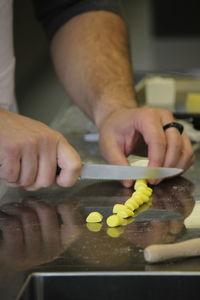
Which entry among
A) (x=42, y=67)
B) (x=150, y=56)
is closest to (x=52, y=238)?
(x=42, y=67)

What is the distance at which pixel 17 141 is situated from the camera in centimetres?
118

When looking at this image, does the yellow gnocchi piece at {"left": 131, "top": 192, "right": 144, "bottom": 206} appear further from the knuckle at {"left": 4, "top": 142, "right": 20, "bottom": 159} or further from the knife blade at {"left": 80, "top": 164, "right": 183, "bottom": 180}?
the knuckle at {"left": 4, "top": 142, "right": 20, "bottom": 159}

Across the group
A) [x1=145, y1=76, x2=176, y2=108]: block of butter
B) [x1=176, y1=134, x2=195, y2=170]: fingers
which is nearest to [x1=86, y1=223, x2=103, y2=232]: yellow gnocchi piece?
[x1=176, y1=134, x2=195, y2=170]: fingers

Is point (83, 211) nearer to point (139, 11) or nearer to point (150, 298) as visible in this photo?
point (150, 298)

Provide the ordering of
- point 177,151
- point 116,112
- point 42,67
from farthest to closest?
point 42,67 < point 116,112 < point 177,151

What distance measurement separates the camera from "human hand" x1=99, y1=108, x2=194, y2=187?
1.39 m

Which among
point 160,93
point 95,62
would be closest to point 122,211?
point 95,62

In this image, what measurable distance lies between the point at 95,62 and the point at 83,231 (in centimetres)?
70

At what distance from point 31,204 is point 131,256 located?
1.04 ft

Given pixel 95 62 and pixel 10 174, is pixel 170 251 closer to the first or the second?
pixel 10 174

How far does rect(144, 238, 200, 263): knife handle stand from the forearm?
2.06 ft

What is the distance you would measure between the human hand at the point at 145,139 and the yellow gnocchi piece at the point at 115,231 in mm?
239

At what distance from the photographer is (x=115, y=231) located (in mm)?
1138

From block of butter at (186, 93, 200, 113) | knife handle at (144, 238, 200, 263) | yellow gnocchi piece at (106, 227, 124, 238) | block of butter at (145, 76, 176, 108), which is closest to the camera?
knife handle at (144, 238, 200, 263)
